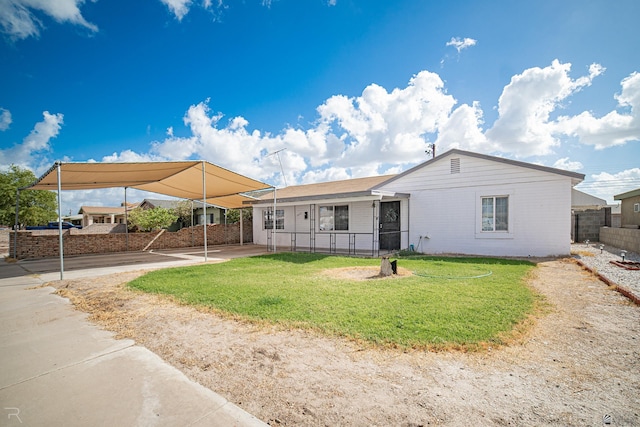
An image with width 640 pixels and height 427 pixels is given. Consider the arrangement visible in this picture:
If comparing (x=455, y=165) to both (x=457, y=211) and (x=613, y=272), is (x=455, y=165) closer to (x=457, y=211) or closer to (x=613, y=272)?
(x=457, y=211)

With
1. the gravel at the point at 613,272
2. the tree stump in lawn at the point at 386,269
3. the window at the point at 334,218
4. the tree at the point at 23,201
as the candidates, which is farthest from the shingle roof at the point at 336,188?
the tree at the point at 23,201

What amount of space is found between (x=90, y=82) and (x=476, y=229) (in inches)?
662

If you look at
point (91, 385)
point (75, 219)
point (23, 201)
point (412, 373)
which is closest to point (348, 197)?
→ point (412, 373)

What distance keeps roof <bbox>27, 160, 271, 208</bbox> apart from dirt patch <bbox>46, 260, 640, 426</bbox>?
19.7ft

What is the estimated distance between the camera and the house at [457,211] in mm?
10102

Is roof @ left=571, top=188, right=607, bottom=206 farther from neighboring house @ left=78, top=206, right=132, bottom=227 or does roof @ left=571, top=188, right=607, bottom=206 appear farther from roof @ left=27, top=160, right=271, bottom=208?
neighboring house @ left=78, top=206, right=132, bottom=227

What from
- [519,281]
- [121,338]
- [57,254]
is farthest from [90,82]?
[519,281]

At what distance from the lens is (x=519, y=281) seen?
21.2ft

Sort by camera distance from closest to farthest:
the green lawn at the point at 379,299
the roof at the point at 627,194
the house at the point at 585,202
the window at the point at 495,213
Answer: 1. the green lawn at the point at 379,299
2. the window at the point at 495,213
3. the roof at the point at 627,194
4. the house at the point at 585,202

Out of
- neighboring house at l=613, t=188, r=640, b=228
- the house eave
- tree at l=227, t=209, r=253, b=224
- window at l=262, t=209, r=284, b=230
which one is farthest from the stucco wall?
tree at l=227, t=209, r=253, b=224

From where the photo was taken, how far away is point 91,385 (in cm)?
260

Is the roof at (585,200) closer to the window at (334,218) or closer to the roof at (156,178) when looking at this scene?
the window at (334,218)

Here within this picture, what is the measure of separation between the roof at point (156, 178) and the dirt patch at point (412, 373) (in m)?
5.99

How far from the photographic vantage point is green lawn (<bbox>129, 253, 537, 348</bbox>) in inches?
142
